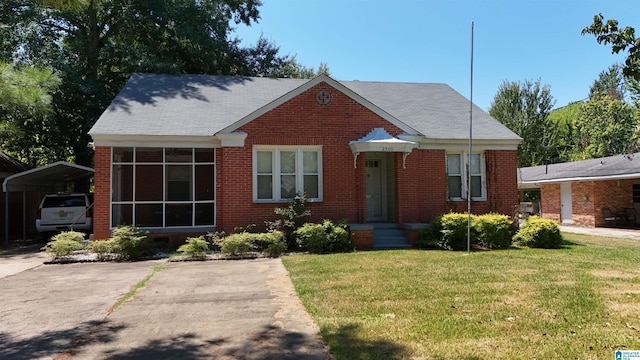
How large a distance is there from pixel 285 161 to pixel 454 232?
564cm

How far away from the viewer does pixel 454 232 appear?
1263cm

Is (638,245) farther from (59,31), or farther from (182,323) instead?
(59,31)

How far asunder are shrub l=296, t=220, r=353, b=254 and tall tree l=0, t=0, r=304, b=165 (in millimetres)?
12411

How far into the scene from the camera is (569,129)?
43250 millimetres

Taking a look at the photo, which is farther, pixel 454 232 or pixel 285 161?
pixel 285 161

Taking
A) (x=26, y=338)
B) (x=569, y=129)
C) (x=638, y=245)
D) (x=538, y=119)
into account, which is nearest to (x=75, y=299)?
(x=26, y=338)

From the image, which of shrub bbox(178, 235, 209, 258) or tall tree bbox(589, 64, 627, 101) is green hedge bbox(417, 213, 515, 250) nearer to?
shrub bbox(178, 235, 209, 258)

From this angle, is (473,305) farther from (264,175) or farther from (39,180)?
(39,180)

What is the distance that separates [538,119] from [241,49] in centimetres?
2749

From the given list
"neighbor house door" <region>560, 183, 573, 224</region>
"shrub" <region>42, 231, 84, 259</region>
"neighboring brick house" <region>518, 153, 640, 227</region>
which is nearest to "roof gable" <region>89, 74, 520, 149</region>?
"shrub" <region>42, 231, 84, 259</region>

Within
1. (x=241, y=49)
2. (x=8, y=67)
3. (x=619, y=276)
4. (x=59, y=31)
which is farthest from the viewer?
(x=241, y=49)

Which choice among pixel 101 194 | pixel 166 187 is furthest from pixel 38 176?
pixel 166 187

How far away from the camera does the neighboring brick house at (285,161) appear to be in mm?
13117

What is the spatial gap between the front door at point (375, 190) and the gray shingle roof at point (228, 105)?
1884mm
